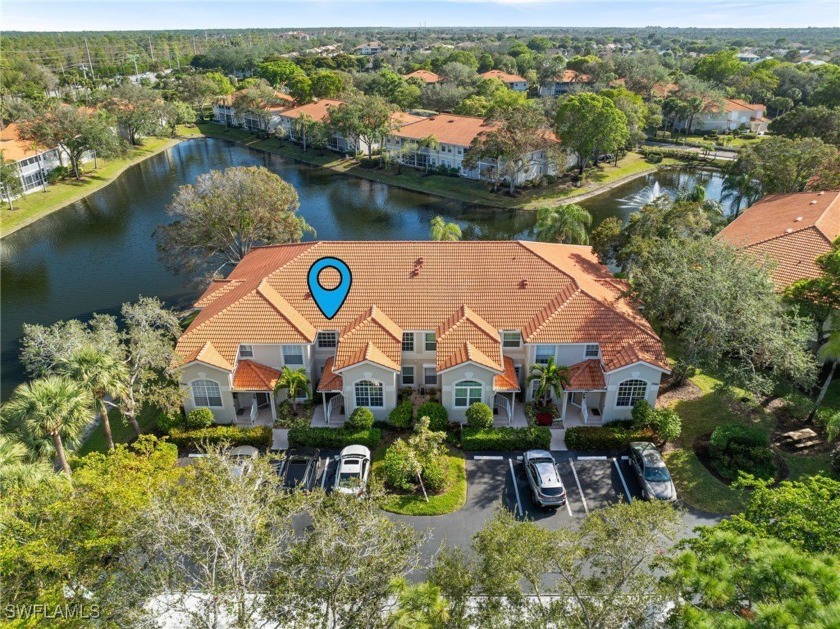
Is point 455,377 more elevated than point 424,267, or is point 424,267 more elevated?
point 424,267

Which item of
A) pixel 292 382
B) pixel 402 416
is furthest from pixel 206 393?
pixel 402 416

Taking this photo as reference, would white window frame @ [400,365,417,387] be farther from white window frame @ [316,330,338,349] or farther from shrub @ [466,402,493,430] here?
shrub @ [466,402,493,430]

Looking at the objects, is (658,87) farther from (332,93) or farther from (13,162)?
(13,162)

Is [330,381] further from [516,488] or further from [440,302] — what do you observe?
→ [516,488]

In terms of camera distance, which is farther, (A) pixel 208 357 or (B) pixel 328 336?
(B) pixel 328 336

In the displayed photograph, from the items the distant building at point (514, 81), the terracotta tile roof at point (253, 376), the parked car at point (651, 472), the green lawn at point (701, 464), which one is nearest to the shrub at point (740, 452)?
the green lawn at point (701, 464)

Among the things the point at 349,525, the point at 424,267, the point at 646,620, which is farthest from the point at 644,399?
the point at 349,525
